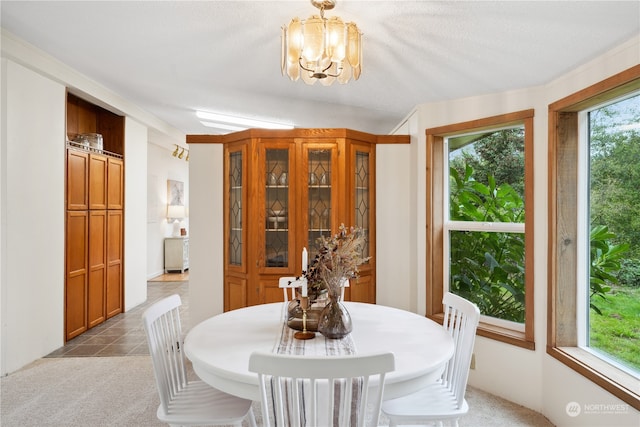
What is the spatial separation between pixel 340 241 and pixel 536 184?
1649 millimetres

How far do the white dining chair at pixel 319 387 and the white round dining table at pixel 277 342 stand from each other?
101 mm

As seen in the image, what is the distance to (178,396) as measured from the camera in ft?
6.10

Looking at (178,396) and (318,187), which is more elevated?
(318,187)

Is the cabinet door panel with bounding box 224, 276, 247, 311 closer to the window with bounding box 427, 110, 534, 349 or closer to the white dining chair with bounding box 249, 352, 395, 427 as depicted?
the window with bounding box 427, 110, 534, 349

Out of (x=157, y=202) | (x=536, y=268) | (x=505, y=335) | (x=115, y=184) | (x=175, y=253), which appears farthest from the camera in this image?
(x=175, y=253)

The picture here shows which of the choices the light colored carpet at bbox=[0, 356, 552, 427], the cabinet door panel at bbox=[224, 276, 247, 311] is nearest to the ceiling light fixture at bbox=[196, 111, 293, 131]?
the cabinet door panel at bbox=[224, 276, 247, 311]

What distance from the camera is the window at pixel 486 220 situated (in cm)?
276

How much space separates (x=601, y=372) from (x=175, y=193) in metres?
8.03

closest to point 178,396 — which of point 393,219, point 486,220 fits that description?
point 393,219

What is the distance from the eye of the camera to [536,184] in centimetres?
264

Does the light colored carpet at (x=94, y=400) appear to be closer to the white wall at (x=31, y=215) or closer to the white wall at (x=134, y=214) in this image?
the white wall at (x=31, y=215)

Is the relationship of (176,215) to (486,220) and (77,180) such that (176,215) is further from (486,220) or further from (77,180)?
(486,220)

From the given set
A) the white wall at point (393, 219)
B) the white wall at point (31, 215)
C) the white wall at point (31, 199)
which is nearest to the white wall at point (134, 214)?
the white wall at point (31, 199)

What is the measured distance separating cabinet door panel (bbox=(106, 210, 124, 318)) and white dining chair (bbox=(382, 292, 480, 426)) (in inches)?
158
